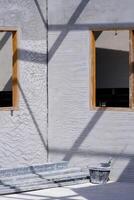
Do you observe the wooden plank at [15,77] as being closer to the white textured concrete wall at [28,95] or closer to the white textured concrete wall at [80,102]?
the white textured concrete wall at [28,95]

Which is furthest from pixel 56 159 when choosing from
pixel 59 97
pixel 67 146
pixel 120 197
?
pixel 120 197

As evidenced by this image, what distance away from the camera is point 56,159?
10477mm

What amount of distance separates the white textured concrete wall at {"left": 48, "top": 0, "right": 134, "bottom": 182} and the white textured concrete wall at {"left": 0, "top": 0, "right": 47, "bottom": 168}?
175mm

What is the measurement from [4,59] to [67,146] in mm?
2075

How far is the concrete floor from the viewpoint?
871 centimetres

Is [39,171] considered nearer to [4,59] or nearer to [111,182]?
[111,182]

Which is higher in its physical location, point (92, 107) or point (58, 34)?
point (58, 34)

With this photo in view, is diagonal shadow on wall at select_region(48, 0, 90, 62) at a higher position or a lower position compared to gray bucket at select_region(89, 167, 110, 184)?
higher

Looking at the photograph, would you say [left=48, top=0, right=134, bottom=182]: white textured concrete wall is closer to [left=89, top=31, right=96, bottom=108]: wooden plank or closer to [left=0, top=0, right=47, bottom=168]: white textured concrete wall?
[left=89, top=31, right=96, bottom=108]: wooden plank

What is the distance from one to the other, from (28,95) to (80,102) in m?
→ 0.93

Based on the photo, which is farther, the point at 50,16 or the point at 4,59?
the point at 4,59

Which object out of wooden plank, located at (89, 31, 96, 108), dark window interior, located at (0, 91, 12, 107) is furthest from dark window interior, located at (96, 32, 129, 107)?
dark window interior, located at (0, 91, 12, 107)

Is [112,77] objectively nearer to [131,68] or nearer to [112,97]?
[112,97]

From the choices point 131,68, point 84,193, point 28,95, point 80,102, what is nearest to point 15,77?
point 28,95
